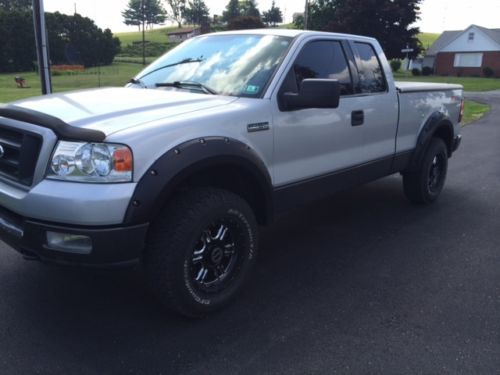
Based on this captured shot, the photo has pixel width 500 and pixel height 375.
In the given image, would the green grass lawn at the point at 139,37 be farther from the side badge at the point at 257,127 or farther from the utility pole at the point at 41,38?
the side badge at the point at 257,127

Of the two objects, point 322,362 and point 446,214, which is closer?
point 322,362

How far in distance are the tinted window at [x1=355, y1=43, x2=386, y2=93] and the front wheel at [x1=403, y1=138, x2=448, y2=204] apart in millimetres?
1237

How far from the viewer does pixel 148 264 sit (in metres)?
2.91

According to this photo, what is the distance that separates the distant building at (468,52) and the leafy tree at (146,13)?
9055 centimetres

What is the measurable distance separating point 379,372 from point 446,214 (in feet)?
11.0

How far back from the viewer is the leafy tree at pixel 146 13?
426ft

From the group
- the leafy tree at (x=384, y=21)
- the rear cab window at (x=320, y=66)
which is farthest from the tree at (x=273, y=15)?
the rear cab window at (x=320, y=66)

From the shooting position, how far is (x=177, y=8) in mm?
135250

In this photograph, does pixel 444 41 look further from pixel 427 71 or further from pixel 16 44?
pixel 16 44

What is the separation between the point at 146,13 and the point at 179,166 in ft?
451

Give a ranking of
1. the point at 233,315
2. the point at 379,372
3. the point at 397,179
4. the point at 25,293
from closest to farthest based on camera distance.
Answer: the point at 379,372 < the point at 233,315 < the point at 25,293 < the point at 397,179

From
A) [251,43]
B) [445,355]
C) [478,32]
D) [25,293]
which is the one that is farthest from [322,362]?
[478,32]

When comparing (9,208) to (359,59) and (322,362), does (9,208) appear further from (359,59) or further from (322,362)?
(359,59)

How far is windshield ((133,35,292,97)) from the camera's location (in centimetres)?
362
